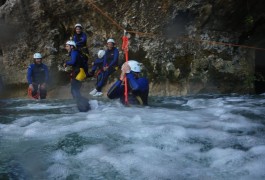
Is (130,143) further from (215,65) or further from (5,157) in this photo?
(215,65)

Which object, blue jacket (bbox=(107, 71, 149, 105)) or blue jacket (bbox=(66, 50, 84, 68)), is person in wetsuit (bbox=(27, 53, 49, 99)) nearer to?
blue jacket (bbox=(66, 50, 84, 68))

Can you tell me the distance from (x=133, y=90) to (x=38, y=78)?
4463mm

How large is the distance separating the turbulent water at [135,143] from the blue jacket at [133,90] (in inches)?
9.7

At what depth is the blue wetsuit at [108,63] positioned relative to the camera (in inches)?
398

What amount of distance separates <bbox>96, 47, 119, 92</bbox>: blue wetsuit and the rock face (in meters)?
1.17

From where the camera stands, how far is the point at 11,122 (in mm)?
6629

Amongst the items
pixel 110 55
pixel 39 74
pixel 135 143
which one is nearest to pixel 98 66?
pixel 110 55

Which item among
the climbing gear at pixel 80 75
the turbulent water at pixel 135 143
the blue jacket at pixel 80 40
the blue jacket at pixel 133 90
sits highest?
the blue jacket at pixel 80 40

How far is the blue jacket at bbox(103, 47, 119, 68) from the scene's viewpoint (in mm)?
10094

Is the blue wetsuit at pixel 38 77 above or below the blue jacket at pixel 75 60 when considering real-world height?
below

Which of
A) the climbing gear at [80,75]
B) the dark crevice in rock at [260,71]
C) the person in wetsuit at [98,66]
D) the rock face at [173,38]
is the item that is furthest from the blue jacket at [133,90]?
the dark crevice in rock at [260,71]

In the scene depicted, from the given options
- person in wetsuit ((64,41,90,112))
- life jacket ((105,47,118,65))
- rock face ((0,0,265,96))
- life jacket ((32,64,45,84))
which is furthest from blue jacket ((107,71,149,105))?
life jacket ((32,64,45,84))

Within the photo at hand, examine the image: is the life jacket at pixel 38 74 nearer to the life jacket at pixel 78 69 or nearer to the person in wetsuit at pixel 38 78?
the person in wetsuit at pixel 38 78

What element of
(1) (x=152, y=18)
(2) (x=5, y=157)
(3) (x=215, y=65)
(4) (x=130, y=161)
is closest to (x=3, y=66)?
(1) (x=152, y=18)
